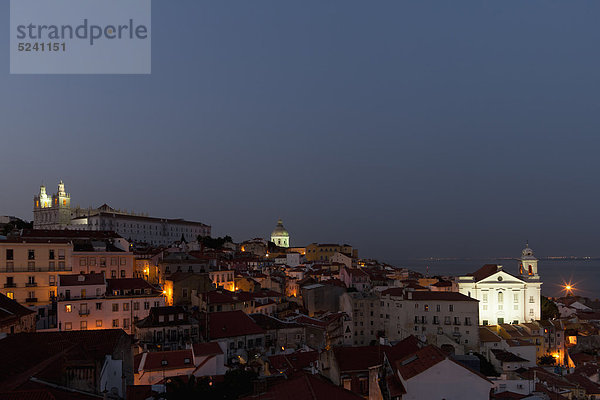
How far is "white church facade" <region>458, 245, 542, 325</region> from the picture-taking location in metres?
58.9

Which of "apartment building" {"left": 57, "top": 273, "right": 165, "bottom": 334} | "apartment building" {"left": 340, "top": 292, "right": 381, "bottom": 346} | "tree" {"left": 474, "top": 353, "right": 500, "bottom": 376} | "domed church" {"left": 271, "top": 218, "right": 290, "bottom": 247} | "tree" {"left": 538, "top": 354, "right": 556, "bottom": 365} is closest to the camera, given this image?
"apartment building" {"left": 57, "top": 273, "right": 165, "bottom": 334}

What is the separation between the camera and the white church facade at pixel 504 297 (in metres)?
58.9

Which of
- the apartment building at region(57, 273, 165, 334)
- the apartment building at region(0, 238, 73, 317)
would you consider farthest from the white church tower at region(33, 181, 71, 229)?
the apartment building at region(57, 273, 165, 334)

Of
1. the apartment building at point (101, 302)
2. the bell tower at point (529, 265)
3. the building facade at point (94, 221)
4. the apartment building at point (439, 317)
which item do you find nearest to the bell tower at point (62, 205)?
the building facade at point (94, 221)

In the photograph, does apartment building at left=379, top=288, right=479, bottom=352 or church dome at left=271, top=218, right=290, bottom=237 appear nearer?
apartment building at left=379, top=288, right=479, bottom=352

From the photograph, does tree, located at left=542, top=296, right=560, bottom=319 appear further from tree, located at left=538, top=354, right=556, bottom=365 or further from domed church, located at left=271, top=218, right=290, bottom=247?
domed church, located at left=271, top=218, right=290, bottom=247

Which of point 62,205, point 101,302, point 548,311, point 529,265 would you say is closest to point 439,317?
point 529,265

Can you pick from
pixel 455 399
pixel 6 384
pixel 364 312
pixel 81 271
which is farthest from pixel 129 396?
Result: pixel 364 312

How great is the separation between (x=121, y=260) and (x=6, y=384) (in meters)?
40.6

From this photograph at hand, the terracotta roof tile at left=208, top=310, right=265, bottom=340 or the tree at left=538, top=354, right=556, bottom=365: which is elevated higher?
the terracotta roof tile at left=208, top=310, right=265, bottom=340

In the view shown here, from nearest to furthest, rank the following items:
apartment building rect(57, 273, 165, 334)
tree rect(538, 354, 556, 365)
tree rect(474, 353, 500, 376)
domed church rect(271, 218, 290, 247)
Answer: apartment building rect(57, 273, 165, 334), tree rect(474, 353, 500, 376), tree rect(538, 354, 556, 365), domed church rect(271, 218, 290, 247)

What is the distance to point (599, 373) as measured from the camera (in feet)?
124

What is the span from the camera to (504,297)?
2340 inches

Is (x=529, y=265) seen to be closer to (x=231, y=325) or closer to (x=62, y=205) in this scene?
(x=231, y=325)
